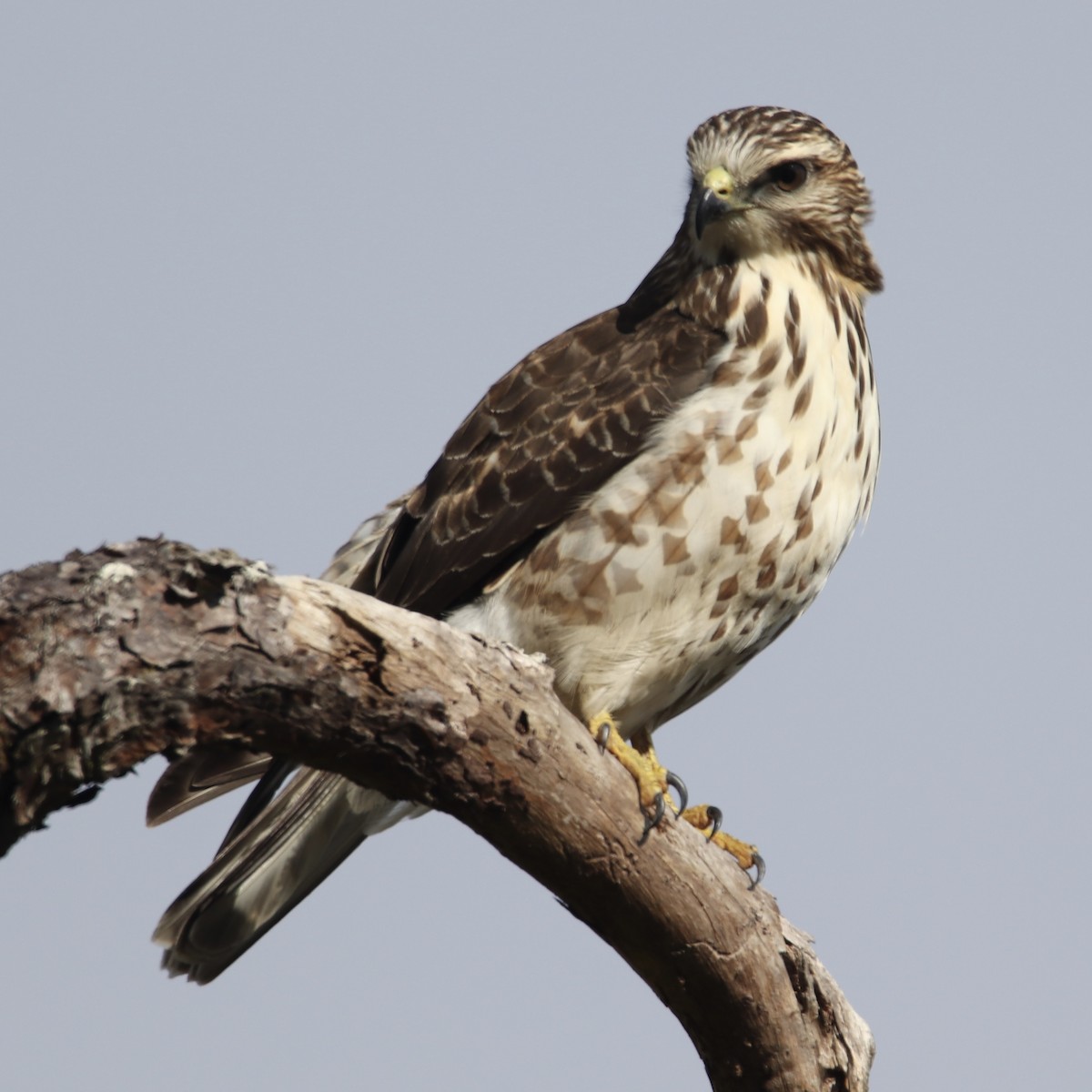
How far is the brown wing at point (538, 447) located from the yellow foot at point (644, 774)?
2.07 ft

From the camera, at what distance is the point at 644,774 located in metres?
4.82

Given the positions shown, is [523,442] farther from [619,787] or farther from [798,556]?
[619,787]

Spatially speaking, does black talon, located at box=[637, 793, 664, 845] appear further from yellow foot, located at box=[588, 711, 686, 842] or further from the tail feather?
the tail feather

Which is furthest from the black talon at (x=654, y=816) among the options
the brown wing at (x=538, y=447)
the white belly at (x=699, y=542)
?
the brown wing at (x=538, y=447)

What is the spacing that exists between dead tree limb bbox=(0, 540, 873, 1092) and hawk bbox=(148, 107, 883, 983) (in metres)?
0.45

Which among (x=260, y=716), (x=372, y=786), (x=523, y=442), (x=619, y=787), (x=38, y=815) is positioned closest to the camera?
(x=38, y=815)

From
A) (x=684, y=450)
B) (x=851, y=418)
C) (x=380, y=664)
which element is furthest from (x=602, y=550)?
(x=380, y=664)

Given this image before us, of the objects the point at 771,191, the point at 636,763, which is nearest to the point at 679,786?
the point at 636,763

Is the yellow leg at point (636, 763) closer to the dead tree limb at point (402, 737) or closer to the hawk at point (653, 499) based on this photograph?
the hawk at point (653, 499)

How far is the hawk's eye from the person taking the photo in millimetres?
5715

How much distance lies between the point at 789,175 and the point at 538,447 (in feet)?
4.40

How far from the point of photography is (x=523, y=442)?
18.1 feet

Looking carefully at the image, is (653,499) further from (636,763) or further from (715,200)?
(715,200)

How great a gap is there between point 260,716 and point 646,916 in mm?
1513
